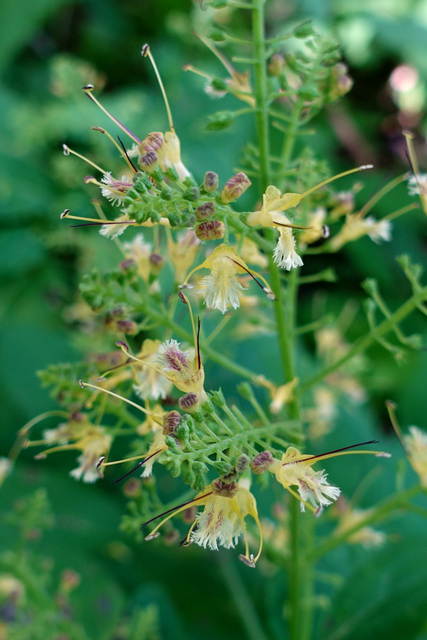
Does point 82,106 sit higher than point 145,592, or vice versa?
point 82,106

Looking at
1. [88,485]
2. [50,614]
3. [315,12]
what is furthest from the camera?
[315,12]

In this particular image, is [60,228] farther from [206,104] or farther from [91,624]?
[91,624]

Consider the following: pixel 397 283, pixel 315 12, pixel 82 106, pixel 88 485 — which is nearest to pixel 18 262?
pixel 82 106

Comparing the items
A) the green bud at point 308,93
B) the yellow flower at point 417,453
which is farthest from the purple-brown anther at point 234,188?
the yellow flower at point 417,453

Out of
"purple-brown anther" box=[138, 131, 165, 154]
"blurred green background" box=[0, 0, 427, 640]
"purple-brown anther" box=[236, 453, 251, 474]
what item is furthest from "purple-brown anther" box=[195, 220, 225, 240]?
"blurred green background" box=[0, 0, 427, 640]

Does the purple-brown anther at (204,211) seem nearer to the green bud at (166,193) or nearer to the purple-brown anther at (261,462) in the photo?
the green bud at (166,193)

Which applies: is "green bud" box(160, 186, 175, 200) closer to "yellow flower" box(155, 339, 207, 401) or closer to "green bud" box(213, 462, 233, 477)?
"yellow flower" box(155, 339, 207, 401)

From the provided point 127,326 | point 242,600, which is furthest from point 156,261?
point 242,600
